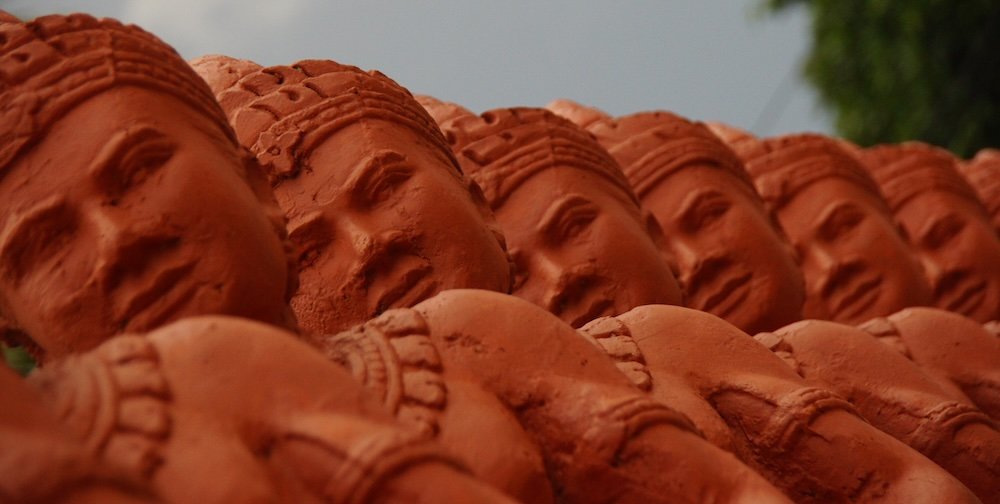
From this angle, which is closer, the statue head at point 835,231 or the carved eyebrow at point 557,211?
the carved eyebrow at point 557,211

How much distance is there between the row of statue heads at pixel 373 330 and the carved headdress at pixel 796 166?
65.0 inches

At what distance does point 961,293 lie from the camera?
7633 millimetres

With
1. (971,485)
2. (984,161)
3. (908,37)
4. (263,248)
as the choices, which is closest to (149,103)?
(263,248)

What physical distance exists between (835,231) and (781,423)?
128 inches

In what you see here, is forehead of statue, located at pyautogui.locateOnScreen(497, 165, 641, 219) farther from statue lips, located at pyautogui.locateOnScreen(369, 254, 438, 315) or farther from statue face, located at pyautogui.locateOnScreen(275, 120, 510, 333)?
statue lips, located at pyautogui.locateOnScreen(369, 254, 438, 315)

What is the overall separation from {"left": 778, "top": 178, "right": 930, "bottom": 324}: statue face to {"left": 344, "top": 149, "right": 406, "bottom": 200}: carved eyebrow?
10.1ft

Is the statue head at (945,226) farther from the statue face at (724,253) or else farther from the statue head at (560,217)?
the statue head at (560,217)

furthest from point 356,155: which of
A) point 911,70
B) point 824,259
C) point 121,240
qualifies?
point 911,70

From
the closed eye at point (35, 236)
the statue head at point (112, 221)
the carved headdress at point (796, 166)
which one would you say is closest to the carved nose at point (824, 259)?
the carved headdress at point (796, 166)

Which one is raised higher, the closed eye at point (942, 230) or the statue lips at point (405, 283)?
the statue lips at point (405, 283)

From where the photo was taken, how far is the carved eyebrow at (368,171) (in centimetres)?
416

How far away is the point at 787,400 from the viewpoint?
147 inches

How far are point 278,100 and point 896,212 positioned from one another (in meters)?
4.54

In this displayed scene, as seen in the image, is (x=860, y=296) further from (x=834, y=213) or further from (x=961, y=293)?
(x=961, y=293)
